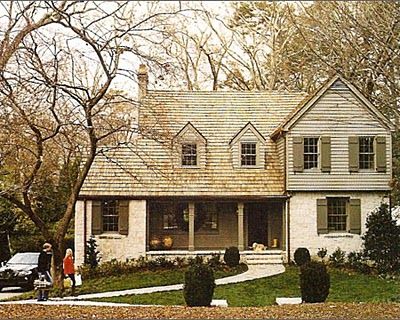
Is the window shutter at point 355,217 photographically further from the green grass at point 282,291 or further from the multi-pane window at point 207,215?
the multi-pane window at point 207,215

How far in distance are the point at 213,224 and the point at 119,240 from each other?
4339 mm

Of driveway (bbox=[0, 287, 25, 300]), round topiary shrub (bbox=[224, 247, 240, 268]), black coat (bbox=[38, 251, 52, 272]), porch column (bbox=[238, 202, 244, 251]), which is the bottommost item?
driveway (bbox=[0, 287, 25, 300])

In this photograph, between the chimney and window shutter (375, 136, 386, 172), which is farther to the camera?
window shutter (375, 136, 386, 172)

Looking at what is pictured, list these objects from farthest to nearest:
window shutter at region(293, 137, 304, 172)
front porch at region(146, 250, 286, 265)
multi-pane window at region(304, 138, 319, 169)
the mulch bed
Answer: multi-pane window at region(304, 138, 319, 169), window shutter at region(293, 137, 304, 172), front porch at region(146, 250, 286, 265), the mulch bed

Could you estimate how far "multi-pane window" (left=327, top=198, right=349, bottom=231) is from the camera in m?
29.0

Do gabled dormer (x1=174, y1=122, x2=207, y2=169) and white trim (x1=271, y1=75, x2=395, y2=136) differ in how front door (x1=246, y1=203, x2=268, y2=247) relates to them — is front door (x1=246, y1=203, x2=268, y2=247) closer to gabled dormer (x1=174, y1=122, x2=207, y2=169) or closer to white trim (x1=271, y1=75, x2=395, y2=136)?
gabled dormer (x1=174, y1=122, x2=207, y2=169)

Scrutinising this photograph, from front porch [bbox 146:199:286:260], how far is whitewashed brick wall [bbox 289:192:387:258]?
1.01 m

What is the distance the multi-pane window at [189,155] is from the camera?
29.9m

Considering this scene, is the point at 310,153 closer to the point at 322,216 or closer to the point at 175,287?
the point at 322,216

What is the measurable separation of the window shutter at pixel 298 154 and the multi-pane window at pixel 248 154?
2020mm

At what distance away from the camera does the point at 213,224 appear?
100ft

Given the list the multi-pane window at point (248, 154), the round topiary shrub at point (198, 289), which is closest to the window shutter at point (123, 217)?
the multi-pane window at point (248, 154)

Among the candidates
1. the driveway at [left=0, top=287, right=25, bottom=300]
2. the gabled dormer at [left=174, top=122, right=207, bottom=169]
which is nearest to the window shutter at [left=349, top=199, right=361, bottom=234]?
the gabled dormer at [left=174, top=122, right=207, bottom=169]

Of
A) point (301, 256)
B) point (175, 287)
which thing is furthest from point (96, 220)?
point (301, 256)
